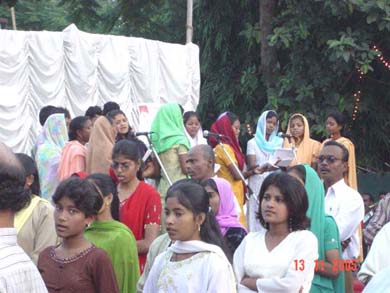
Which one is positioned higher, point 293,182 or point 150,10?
point 150,10

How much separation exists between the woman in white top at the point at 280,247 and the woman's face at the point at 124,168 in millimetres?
1219

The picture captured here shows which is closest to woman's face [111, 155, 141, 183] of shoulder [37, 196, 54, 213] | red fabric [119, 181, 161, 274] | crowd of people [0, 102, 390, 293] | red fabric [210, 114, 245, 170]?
crowd of people [0, 102, 390, 293]

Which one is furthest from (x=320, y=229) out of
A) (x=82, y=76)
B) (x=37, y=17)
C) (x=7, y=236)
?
(x=37, y=17)

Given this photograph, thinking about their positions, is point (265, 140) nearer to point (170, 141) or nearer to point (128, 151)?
point (170, 141)

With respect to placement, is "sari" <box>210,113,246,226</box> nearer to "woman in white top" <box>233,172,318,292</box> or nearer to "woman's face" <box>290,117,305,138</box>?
"woman's face" <box>290,117,305,138</box>

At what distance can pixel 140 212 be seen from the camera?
6047 mm

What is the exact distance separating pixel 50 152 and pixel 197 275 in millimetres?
4404

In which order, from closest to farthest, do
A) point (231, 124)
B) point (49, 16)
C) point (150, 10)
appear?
point (231, 124), point (150, 10), point (49, 16)

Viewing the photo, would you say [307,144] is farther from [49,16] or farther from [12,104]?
[49,16]

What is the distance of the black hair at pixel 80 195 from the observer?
4910 millimetres

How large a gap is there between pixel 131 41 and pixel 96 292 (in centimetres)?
1062

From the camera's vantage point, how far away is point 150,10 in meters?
17.2

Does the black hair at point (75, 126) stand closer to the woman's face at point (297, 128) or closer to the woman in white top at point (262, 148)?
the woman in white top at point (262, 148)

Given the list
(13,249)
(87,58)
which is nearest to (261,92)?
(87,58)
